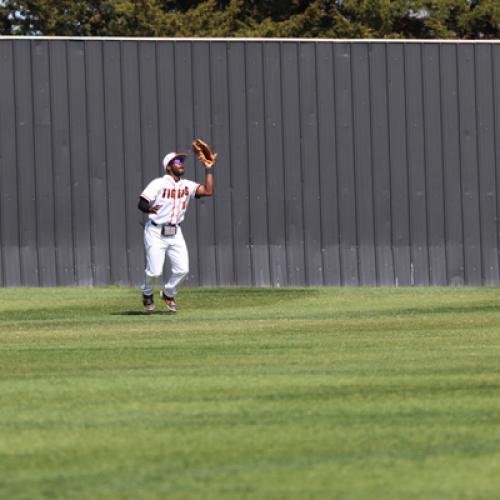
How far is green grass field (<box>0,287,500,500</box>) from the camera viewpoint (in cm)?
699

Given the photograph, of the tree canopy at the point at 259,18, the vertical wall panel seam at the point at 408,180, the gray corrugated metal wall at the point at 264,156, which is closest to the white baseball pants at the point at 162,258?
the gray corrugated metal wall at the point at 264,156

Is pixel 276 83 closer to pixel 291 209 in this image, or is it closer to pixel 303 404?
pixel 291 209

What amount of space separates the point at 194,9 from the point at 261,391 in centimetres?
3544

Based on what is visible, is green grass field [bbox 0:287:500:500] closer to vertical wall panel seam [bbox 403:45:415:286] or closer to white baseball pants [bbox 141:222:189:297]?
white baseball pants [bbox 141:222:189:297]

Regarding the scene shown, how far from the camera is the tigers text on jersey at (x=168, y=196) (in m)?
17.2

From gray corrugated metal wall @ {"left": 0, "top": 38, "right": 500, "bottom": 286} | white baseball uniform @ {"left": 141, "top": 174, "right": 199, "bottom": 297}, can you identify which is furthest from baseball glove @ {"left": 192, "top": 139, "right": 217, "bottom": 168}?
gray corrugated metal wall @ {"left": 0, "top": 38, "right": 500, "bottom": 286}

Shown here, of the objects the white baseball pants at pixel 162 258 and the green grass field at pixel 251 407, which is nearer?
the green grass field at pixel 251 407

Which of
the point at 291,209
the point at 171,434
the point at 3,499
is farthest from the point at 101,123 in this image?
the point at 3,499

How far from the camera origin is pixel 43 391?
10047 mm

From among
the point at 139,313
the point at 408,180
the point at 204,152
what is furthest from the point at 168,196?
the point at 408,180

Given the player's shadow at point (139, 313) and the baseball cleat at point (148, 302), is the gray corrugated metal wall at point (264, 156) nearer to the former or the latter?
the player's shadow at point (139, 313)

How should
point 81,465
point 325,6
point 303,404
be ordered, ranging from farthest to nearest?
point 325,6 < point 303,404 < point 81,465

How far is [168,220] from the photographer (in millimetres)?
17359

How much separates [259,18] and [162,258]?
1108 inches
